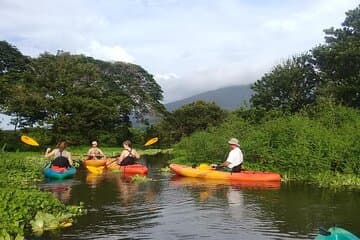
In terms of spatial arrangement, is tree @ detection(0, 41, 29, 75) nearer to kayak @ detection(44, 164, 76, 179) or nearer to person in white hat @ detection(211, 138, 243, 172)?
kayak @ detection(44, 164, 76, 179)

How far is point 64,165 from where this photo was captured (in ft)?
67.6

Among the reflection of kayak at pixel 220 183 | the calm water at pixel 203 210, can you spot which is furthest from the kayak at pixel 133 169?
the calm water at pixel 203 210

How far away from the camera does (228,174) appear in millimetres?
17797

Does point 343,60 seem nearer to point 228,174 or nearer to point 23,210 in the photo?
point 228,174

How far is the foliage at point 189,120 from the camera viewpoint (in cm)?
5078

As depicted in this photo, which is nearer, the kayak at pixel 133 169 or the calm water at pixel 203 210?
the calm water at pixel 203 210

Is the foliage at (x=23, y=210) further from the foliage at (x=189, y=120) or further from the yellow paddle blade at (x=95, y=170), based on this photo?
the foliage at (x=189, y=120)

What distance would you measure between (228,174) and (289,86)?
70.3ft

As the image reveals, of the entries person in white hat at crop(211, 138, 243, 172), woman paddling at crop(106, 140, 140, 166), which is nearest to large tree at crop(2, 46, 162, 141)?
woman paddling at crop(106, 140, 140, 166)

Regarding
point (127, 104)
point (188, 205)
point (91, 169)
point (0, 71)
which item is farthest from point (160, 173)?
point (0, 71)

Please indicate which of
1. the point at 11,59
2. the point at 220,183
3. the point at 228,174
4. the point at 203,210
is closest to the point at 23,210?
the point at 203,210

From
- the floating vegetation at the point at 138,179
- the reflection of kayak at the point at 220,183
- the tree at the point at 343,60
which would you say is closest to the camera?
the reflection of kayak at the point at 220,183

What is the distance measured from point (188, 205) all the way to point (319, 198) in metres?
3.69

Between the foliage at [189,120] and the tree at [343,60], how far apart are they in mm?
17583
